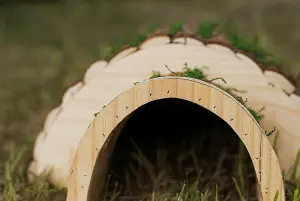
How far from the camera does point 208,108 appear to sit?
1119 mm

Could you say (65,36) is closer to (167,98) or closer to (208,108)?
(167,98)

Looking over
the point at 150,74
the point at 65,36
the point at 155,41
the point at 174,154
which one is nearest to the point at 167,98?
the point at 150,74

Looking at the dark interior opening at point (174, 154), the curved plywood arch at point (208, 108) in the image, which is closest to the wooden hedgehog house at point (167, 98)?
the curved plywood arch at point (208, 108)

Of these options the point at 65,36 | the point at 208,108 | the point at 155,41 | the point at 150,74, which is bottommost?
the point at 208,108

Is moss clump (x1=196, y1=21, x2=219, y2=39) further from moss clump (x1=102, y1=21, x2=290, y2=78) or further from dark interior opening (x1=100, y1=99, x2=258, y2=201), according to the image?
dark interior opening (x1=100, y1=99, x2=258, y2=201)

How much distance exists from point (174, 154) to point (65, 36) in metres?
1.57

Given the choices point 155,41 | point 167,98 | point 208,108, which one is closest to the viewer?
point 208,108

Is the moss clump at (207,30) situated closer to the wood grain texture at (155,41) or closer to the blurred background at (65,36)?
the wood grain texture at (155,41)

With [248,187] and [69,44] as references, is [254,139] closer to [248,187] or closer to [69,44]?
[248,187]

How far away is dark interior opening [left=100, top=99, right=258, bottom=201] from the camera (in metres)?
1.42

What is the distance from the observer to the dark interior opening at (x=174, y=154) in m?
1.42

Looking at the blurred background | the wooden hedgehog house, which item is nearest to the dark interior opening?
the wooden hedgehog house

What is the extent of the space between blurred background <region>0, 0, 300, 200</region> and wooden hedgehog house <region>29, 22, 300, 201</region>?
0.14 m

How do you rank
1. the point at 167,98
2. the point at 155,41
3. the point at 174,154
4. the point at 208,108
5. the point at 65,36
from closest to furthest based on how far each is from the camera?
1. the point at 208,108
2. the point at 167,98
3. the point at 155,41
4. the point at 174,154
5. the point at 65,36
